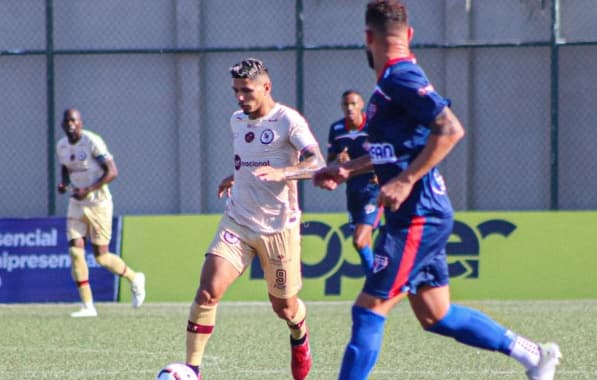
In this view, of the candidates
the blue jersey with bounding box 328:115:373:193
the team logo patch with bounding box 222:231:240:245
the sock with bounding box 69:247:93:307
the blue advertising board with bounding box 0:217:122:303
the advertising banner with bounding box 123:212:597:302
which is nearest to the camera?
the team logo patch with bounding box 222:231:240:245

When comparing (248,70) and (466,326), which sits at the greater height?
(248,70)

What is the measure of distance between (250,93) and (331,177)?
2145mm

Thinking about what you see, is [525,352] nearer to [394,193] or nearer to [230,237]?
→ [394,193]

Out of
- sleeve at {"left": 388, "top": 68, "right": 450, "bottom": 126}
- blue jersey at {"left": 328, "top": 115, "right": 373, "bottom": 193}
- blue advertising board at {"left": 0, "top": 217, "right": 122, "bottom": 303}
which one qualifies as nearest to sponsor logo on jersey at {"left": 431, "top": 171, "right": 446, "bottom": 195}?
sleeve at {"left": 388, "top": 68, "right": 450, "bottom": 126}

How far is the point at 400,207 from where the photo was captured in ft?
21.7

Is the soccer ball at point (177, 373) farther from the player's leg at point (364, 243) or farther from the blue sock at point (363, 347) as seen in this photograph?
the player's leg at point (364, 243)

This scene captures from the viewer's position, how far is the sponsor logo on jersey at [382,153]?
6598mm

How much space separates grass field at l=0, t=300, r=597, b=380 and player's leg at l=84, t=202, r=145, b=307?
269 millimetres

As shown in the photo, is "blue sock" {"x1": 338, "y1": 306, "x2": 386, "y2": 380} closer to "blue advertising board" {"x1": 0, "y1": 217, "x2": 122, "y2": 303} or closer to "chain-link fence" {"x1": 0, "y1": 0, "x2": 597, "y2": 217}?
"blue advertising board" {"x1": 0, "y1": 217, "x2": 122, "y2": 303}

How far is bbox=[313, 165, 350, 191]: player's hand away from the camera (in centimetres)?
652

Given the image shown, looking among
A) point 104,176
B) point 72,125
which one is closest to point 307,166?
point 104,176

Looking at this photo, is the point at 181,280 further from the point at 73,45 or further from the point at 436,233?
the point at 436,233

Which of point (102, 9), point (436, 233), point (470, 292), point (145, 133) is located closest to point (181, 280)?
point (470, 292)

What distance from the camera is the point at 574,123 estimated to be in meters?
19.8
